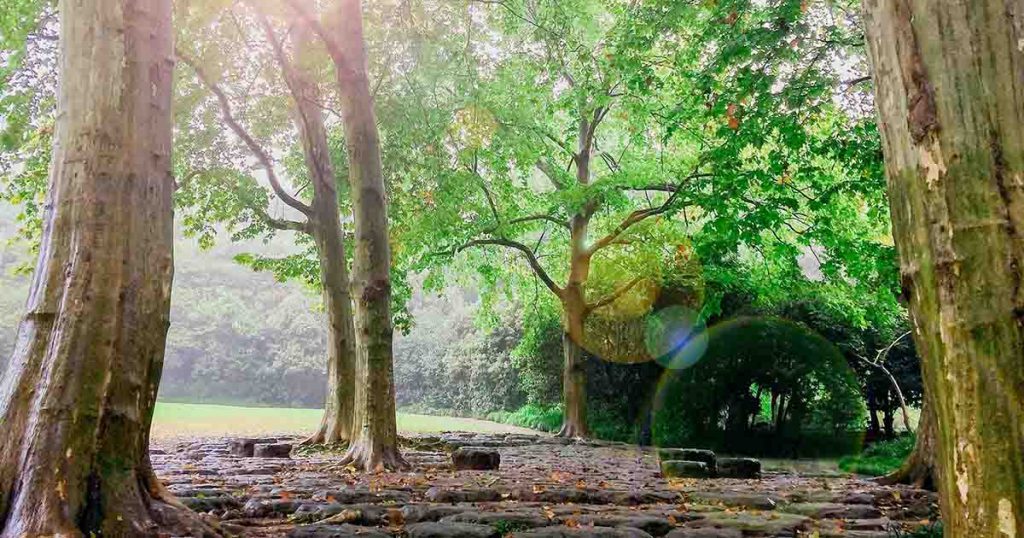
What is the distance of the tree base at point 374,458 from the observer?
862cm

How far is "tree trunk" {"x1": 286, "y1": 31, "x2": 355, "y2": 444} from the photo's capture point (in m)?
13.3

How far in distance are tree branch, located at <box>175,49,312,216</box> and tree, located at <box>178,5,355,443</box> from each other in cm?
2

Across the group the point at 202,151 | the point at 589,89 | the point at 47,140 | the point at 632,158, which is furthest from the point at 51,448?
the point at 632,158

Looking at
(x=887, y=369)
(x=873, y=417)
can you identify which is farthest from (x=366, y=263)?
(x=873, y=417)

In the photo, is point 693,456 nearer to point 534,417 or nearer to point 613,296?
point 613,296

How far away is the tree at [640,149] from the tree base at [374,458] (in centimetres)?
600

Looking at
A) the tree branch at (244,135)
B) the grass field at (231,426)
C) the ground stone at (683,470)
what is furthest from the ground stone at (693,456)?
the grass field at (231,426)

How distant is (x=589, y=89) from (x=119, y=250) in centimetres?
867

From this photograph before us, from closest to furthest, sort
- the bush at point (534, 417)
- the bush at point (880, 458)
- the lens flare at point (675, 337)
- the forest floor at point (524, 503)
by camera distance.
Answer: the forest floor at point (524, 503) < the bush at point (880, 458) < the lens flare at point (675, 337) < the bush at point (534, 417)

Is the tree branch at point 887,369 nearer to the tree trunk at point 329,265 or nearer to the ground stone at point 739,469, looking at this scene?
the ground stone at point 739,469

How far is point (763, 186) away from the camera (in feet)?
37.5

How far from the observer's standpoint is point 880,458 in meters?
12.3

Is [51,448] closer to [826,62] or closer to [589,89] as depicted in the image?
[589,89]

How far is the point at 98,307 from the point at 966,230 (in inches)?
160
